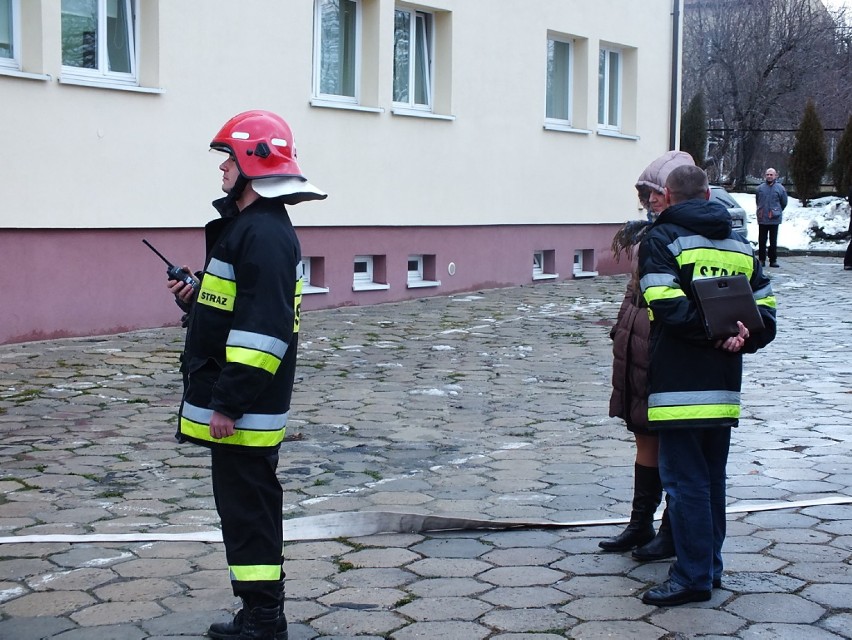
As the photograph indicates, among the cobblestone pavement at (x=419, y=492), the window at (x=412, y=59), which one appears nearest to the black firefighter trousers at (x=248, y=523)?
the cobblestone pavement at (x=419, y=492)

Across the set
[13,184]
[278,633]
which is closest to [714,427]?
[278,633]

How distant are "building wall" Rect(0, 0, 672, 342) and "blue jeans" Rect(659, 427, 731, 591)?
27.0ft

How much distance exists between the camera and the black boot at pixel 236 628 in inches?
165

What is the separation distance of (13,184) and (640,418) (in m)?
8.05

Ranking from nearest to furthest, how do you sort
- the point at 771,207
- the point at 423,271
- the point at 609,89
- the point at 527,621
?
the point at 527,621
the point at 423,271
the point at 609,89
the point at 771,207

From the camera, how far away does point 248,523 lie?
163 inches

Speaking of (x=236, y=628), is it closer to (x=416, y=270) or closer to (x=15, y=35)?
(x=15, y=35)

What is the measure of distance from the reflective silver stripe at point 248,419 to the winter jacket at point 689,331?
1.47m

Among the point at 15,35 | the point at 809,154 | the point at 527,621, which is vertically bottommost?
the point at 527,621

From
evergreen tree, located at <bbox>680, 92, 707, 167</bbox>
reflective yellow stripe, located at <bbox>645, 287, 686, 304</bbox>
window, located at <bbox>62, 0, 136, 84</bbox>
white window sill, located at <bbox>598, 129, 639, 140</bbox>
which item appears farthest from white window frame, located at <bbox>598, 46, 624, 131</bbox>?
reflective yellow stripe, located at <bbox>645, 287, 686, 304</bbox>

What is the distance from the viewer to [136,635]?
4.29m

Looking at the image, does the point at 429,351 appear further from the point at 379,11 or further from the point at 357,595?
the point at 357,595

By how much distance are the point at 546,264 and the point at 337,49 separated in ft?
18.4

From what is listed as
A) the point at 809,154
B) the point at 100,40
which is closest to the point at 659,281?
the point at 100,40
